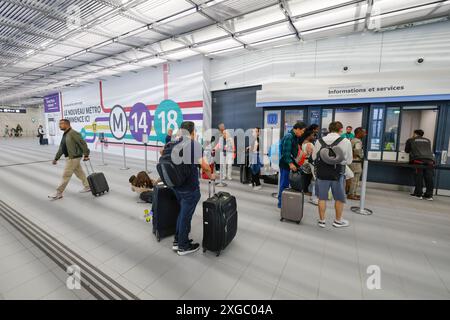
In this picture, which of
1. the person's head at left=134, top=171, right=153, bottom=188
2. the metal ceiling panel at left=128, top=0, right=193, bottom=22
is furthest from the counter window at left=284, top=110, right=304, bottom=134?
the person's head at left=134, top=171, right=153, bottom=188

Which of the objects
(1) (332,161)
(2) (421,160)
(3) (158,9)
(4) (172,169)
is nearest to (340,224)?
(1) (332,161)

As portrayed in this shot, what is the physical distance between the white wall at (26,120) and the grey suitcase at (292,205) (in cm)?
3198

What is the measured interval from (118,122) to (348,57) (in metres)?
9.63

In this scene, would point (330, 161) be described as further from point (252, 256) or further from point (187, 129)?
point (187, 129)

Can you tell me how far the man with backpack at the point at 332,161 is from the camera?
9.21 ft

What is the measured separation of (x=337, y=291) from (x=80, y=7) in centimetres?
591

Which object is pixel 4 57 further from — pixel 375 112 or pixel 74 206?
pixel 375 112

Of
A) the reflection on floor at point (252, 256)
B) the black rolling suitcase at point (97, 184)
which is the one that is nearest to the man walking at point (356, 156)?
the reflection on floor at point (252, 256)

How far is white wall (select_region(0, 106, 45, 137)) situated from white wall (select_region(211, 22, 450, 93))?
29235 millimetres

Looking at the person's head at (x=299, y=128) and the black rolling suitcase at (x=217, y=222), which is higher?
the person's head at (x=299, y=128)

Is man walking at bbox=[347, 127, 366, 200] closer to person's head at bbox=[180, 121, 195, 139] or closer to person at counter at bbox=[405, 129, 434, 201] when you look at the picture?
person at counter at bbox=[405, 129, 434, 201]

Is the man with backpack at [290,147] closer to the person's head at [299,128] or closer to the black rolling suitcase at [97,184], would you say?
the person's head at [299,128]

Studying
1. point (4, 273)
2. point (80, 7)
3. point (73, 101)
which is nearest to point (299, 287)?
point (4, 273)

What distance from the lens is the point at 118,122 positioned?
400 inches
